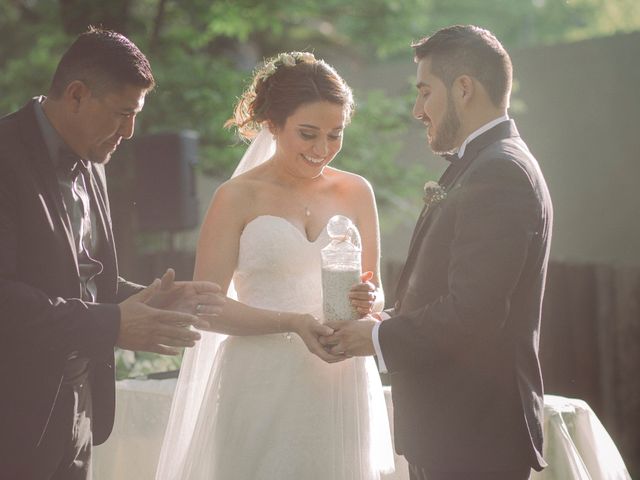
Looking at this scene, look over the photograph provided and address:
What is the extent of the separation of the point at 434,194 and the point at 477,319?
A: 421mm

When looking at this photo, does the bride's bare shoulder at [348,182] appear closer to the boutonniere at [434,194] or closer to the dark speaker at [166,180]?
the boutonniere at [434,194]

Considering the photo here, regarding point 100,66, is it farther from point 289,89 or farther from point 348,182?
point 348,182

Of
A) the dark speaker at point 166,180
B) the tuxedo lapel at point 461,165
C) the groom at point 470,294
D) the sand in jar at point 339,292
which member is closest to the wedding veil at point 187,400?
the sand in jar at point 339,292

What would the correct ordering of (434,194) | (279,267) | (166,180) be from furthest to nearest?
(166,180) → (279,267) → (434,194)

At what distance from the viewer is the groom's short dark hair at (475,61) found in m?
2.70

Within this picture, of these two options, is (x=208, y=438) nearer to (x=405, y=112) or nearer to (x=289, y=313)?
(x=289, y=313)

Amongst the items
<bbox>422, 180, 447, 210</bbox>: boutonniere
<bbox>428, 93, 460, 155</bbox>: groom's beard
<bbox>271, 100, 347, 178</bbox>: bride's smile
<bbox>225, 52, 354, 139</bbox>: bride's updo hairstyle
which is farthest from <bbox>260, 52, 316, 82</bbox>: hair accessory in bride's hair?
<bbox>422, 180, 447, 210</bbox>: boutonniere

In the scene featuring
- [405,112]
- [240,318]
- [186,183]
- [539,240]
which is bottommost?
[240,318]

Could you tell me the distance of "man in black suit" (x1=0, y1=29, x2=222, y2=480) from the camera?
2.38 meters

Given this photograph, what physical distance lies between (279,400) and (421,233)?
89cm

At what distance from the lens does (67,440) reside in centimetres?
262

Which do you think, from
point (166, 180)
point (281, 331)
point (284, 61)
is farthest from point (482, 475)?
point (166, 180)

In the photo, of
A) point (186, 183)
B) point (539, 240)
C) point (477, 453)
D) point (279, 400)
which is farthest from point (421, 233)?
point (186, 183)

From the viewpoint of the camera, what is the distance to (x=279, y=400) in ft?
10.6
